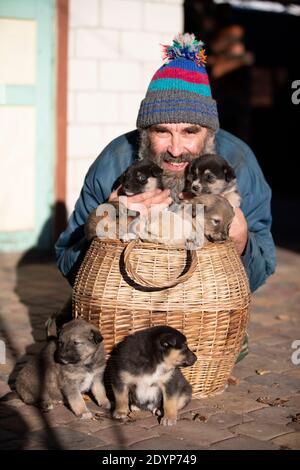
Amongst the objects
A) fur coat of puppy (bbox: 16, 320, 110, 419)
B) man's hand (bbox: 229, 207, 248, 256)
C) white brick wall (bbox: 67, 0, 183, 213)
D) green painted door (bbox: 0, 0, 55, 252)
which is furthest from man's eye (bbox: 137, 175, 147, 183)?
white brick wall (bbox: 67, 0, 183, 213)

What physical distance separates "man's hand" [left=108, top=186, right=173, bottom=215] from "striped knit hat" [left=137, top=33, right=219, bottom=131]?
574 mm

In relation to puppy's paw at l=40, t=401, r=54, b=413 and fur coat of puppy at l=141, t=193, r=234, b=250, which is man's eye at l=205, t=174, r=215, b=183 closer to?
fur coat of puppy at l=141, t=193, r=234, b=250

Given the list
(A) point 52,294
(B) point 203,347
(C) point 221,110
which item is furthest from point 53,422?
(C) point 221,110

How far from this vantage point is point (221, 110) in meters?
18.6

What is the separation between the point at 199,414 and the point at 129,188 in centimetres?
137

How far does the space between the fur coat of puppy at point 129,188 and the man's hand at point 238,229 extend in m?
0.50

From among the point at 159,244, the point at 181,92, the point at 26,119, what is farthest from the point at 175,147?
the point at 26,119

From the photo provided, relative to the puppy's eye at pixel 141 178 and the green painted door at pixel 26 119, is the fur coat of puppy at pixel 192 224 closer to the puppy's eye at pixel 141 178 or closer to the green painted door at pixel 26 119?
the puppy's eye at pixel 141 178

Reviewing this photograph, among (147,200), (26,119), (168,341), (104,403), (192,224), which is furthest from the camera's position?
(26,119)

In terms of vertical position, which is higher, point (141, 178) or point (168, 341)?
point (141, 178)

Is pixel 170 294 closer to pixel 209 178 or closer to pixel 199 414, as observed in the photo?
pixel 199 414

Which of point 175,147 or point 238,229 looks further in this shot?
point 175,147

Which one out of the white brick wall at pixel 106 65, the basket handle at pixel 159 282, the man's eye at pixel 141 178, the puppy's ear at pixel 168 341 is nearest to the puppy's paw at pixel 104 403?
the puppy's ear at pixel 168 341

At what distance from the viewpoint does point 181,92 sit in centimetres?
524
